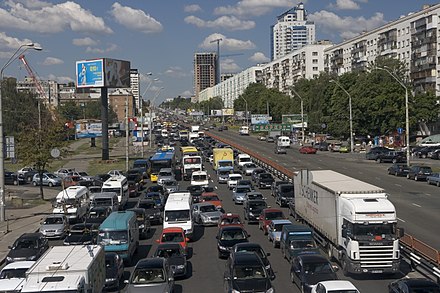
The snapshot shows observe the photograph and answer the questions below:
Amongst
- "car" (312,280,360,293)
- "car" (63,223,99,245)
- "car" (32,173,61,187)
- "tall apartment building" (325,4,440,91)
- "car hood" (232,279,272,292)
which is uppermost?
"tall apartment building" (325,4,440,91)

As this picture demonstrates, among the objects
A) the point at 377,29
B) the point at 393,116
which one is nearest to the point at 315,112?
the point at 377,29

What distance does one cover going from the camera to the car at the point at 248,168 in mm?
60906

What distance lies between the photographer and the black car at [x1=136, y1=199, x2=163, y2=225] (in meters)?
36.2

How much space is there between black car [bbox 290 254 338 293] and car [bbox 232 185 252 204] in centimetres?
2136

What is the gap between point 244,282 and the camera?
1881cm

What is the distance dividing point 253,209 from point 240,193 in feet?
26.9

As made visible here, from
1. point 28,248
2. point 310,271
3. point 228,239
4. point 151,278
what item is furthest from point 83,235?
point 310,271

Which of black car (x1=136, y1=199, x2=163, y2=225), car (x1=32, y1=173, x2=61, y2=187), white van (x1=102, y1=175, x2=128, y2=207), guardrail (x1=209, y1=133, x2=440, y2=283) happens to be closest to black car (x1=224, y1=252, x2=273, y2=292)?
guardrail (x1=209, y1=133, x2=440, y2=283)

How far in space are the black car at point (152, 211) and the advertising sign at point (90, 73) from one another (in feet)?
173

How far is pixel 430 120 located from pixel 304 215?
68.3 meters

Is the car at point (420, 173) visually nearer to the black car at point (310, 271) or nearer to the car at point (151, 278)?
the black car at point (310, 271)

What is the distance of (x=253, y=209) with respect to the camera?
1384 inches

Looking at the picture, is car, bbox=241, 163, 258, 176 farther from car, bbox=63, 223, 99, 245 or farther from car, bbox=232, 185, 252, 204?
car, bbox=63, 223, 99, 245

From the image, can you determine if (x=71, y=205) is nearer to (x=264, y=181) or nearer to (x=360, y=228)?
(x=264, y=181)
